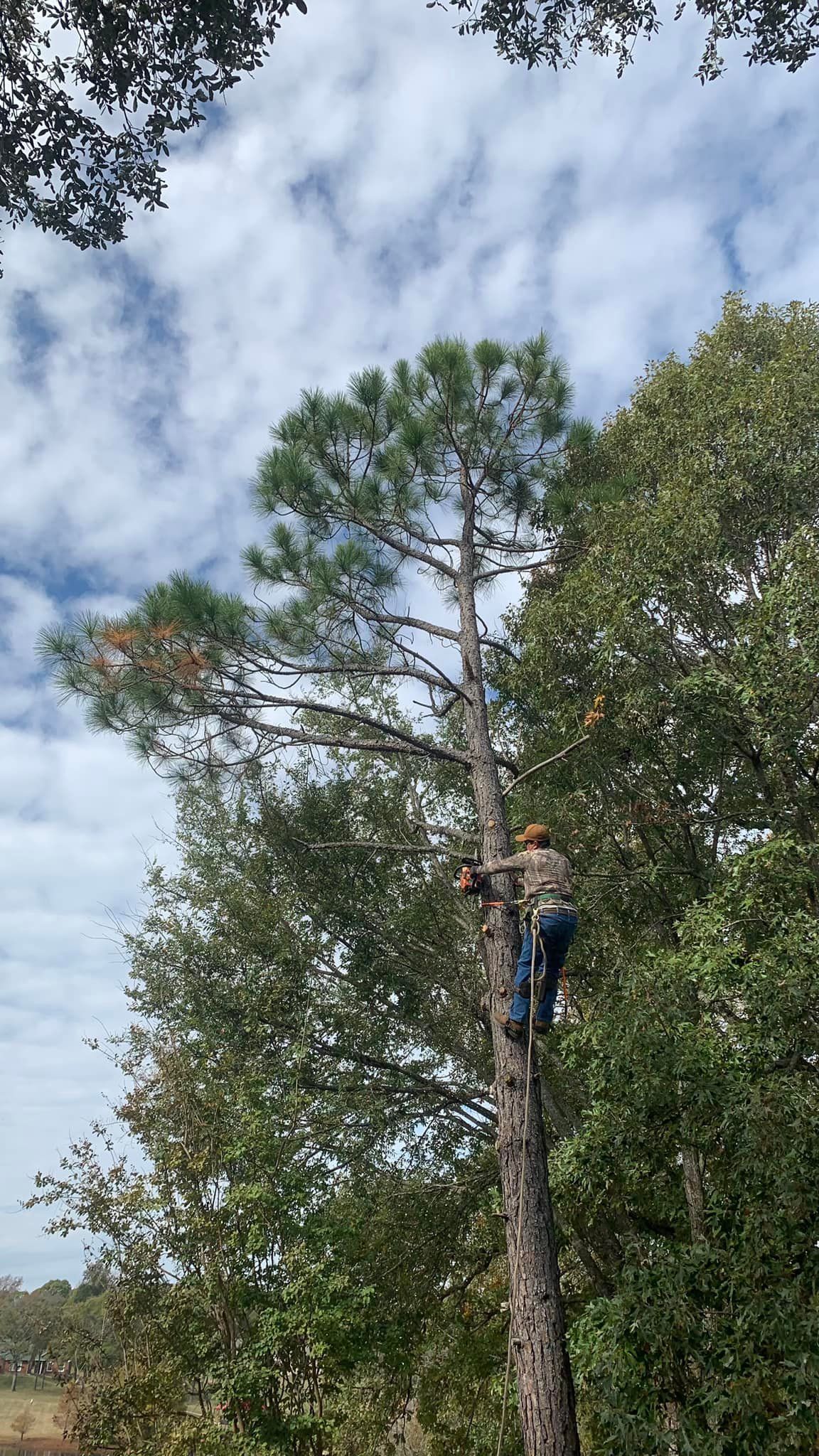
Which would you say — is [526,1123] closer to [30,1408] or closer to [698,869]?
[698,869]

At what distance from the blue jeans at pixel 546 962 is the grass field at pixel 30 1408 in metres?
25.8

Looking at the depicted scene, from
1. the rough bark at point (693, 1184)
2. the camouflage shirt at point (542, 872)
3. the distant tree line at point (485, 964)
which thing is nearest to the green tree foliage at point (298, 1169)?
the distant tree line at point (485, 964)

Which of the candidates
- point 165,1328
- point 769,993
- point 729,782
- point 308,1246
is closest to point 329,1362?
point 308,1246

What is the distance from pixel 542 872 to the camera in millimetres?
4980

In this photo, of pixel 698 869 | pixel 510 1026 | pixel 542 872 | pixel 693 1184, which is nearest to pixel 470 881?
pixel 542 872

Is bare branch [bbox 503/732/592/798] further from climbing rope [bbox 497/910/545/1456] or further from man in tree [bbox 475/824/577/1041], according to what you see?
climbing rope [bbox 497/910/545/1456]

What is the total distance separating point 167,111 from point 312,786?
20.9ft

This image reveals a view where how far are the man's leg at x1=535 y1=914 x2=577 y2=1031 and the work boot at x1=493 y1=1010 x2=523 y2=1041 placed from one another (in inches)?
4.2

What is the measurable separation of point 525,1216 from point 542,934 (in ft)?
4.59

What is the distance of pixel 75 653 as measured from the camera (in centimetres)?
633

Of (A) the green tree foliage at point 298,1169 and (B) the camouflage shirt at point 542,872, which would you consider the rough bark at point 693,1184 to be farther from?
(B) the camouflage shirt at point 542,872

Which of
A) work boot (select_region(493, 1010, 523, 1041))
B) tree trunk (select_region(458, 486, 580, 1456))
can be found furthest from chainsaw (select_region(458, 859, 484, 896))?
work boot (select_region(493, 1010, 523, 1041))

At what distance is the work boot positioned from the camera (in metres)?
4.93

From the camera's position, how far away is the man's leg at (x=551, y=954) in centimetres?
474
